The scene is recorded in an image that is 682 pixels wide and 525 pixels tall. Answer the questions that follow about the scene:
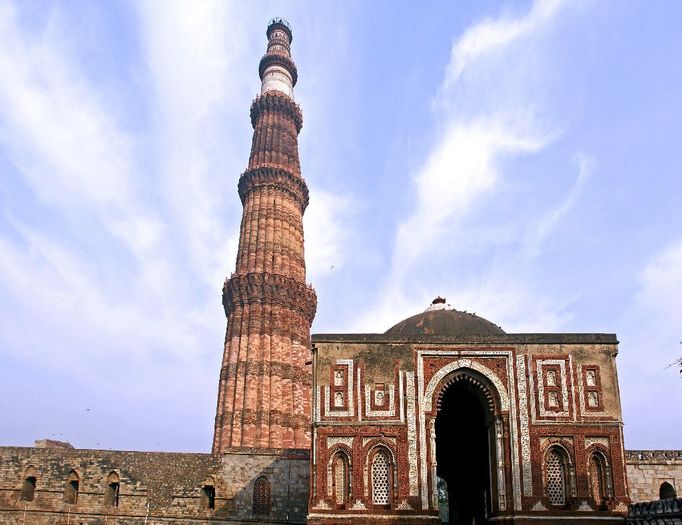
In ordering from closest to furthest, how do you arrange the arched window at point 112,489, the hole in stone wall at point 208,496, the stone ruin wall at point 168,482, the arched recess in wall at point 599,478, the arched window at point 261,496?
the arched recess in wall at point 599,478 → the stone ruin wall at point 168,482 → the arched window at point 261,496 → the hole in stone wall at point 208,496 → the arched window at point 112,489

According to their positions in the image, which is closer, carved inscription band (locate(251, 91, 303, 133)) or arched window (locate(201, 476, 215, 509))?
arched window (locate(201, 476, 215, 509))

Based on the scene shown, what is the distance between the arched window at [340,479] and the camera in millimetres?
18094

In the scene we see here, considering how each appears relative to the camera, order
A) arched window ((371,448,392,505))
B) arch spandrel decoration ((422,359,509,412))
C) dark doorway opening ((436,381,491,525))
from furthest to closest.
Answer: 1. dark doorway opening ((436,381,491,525))
2. arch spandrel decoration ((422,359,509,412))
3. arched window ((371,448,392,505))

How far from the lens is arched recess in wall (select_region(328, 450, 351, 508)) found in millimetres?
18078

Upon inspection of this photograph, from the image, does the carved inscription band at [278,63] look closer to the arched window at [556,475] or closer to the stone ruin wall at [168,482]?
the stone ruin wall at [168,482]

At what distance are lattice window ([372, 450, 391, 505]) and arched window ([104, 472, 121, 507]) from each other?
12.2 metres

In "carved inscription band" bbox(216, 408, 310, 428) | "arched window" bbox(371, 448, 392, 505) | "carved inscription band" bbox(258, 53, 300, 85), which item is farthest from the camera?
"carved inscription band" bbox(258, 53, 300, 85)

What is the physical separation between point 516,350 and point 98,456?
54.8 ft

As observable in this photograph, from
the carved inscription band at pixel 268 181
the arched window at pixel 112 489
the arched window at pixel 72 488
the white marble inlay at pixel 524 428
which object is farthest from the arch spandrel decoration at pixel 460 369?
the carved inscription band at pixel 268 181

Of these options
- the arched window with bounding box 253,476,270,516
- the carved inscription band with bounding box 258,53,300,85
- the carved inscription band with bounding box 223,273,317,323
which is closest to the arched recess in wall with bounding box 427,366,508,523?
the arched window with bounding box 253,476,270,516

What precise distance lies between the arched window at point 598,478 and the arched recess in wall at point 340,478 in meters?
6.46

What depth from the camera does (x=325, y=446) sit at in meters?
18.4

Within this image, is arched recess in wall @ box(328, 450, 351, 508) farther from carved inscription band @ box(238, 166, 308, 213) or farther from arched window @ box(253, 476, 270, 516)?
carved inscription band @ box(238, 166, 308, 213)

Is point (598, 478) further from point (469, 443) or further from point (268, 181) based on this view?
point (268, 181)
